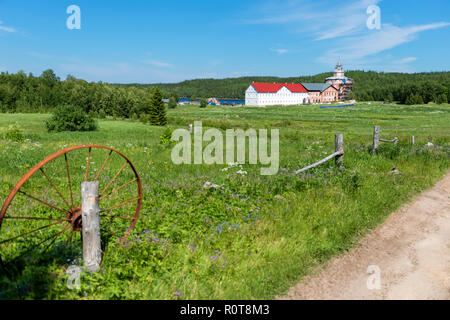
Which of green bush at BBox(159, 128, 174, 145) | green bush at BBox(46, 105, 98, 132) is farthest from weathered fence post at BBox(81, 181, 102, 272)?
green bush at BBox(46, 105, 98, 132)

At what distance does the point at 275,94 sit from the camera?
171 m

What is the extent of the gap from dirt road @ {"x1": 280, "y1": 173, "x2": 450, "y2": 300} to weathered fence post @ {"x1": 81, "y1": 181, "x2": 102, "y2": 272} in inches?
121

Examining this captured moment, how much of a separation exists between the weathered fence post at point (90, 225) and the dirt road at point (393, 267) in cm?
307

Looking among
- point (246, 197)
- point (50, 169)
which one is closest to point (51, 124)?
point (50, 169)

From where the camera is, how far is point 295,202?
8.30 metres

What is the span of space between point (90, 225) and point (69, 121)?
42873 millimetres

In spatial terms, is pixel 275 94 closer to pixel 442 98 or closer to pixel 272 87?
pixel 272 87

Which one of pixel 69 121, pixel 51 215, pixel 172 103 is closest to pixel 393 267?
pixel 51 215

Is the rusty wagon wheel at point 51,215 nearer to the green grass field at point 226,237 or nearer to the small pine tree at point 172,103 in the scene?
the green grass field at point 226,237

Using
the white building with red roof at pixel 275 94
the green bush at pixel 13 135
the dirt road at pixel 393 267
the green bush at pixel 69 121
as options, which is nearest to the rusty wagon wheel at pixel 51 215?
the dirt road at pixel 393 267

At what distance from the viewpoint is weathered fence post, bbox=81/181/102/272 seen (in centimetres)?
454

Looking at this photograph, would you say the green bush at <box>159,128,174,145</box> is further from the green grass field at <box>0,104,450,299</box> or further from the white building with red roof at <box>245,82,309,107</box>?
the white building with red roof at <box>245,82,309,107</box>

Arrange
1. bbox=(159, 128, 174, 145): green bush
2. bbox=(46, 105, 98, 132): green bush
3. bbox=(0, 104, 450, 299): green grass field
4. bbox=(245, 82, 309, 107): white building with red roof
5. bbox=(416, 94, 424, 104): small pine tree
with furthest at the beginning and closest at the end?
bbox=(245, 82, 309, 107): white building with red roof < bbox=(416, 94, 424, 104): small pine tree < bbox=(46, 105, 98, 132): green bush < bbox=(159, 128, 174, 145): green bush < bbox=(0, 104, 450, 299): green grass field
